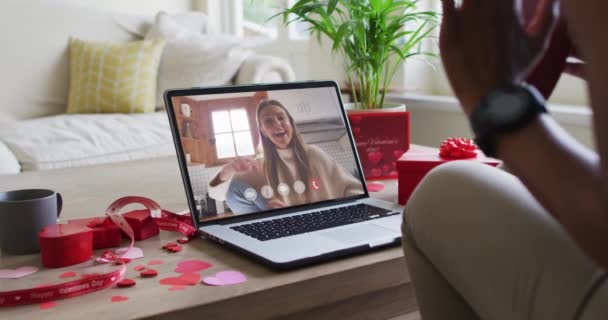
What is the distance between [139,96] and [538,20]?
8.29ft

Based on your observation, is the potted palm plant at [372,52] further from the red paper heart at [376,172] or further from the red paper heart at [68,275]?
the red paper heart at [68,275]

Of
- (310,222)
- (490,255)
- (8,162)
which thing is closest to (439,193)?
(490,255)

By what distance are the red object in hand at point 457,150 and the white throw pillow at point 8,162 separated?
4.95 feet

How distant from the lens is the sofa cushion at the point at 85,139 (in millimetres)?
2109

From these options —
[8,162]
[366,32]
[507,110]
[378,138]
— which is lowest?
[8,162]

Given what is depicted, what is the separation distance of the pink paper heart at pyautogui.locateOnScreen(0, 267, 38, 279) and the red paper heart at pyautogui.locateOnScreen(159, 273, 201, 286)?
169 millimetres

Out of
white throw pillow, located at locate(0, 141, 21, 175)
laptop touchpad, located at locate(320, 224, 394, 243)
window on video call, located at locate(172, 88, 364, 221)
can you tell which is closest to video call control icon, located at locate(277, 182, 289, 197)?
window on video call, located at locate(172, 88, 364, 221)

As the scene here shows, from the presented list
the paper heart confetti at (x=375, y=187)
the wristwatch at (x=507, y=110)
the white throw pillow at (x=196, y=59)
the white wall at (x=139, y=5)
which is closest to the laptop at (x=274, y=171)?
the paper heart confetti at (x=375, y=187)

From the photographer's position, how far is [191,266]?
2.42 feet

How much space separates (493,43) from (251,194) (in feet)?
1.89

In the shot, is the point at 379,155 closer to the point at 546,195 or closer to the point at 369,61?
the point at 369,61

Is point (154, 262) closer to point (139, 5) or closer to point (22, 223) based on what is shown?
point (22, 223)

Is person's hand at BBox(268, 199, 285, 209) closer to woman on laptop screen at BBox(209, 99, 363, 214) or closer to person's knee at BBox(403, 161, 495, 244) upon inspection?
woman on laptop screen at BBox(209, 99, 363, 214)

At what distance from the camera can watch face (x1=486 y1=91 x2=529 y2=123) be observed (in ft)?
1.31
